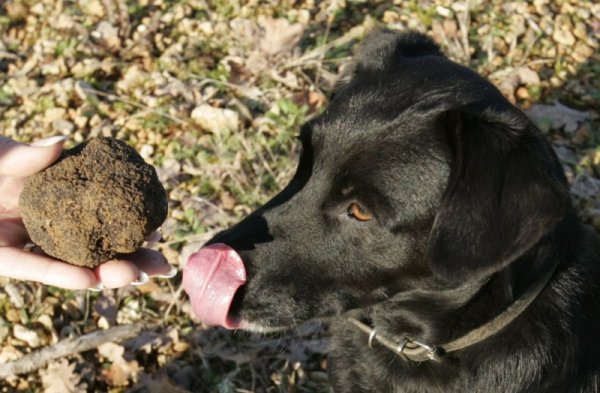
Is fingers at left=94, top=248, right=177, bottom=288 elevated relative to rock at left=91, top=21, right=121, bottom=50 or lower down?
elevated

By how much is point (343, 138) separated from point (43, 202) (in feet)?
3.81

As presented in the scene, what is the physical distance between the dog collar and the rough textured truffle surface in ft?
3.62

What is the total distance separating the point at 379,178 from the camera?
2.68 m

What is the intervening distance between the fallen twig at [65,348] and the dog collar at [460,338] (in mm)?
1407

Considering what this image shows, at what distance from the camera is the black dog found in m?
2.58

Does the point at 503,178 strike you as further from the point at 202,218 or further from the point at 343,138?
the point at 202,218

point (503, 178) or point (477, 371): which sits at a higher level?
point (503, 178)

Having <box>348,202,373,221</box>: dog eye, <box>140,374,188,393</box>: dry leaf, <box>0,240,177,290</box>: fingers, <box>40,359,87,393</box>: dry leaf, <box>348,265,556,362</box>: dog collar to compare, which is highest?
<box>348,202,373,221</box>: dog eye

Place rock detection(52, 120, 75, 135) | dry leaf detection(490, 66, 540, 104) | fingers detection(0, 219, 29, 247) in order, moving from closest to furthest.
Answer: fingers detection(0, 219, 29, 247) < rock detection(52, 120, 75, 135) < dry leaf detection(490, 66, 540, 104)

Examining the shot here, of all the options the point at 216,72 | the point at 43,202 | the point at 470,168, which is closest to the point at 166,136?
the point at 216,72

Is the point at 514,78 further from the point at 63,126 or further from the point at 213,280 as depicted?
the point at 213,280

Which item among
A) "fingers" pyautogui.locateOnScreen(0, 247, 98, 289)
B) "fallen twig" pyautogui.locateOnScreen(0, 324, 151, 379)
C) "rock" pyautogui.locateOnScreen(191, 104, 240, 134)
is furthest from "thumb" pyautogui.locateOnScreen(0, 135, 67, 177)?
"rock" pyautogui.locateOnScreen(191, 104, 240, 134)

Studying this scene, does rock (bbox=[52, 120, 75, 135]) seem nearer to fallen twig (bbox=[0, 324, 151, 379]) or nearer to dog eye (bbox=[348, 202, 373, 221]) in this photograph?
fallen twig (bbox=[0, 324, 151, 379])

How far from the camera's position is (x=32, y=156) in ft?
9.04
